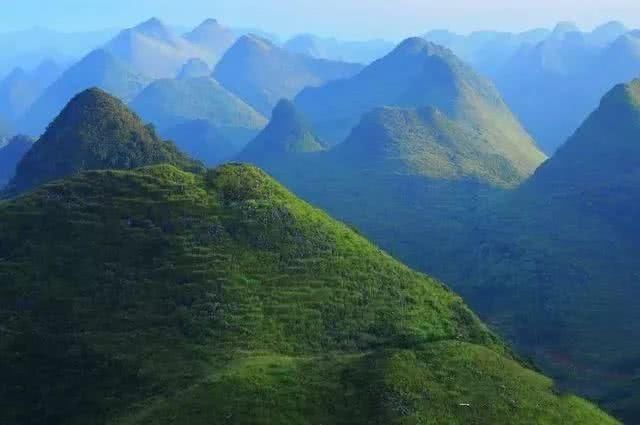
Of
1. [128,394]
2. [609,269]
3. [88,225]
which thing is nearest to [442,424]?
[128,394]

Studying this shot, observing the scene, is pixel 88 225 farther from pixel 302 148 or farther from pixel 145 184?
pixel 302 148

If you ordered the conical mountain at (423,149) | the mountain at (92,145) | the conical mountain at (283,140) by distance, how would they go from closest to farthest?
the mountain at (92,145), the conical mountain at (423,149), the conical mountain at (283,140)

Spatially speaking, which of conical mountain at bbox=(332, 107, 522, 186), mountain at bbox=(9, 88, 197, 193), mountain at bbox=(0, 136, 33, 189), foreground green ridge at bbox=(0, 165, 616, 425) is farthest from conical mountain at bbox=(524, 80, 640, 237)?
mountain at bbox=(0, 136, 33, 189)

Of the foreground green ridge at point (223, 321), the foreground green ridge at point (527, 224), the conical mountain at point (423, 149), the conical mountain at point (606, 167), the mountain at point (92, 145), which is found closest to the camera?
the foreground green ridge at point (223, 321)

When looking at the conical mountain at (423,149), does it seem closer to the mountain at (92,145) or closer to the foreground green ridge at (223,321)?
the mountain at (92,145)

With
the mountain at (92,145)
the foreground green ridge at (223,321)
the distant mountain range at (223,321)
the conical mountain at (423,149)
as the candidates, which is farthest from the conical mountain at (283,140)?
the foreground green ridge at (223,321)

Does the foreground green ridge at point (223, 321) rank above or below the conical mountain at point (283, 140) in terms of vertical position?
below

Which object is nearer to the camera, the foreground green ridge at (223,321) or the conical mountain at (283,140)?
the foreground green ridge at (223,321)
